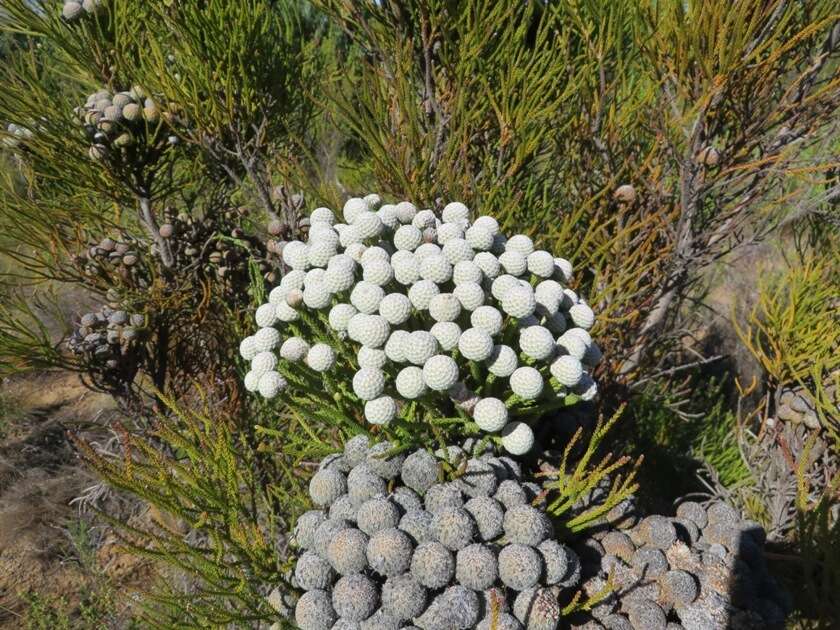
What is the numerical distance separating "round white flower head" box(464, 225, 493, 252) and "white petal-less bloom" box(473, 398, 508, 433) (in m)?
0.34

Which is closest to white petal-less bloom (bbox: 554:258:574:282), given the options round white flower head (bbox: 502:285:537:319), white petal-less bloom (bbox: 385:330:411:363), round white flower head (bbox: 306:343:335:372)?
round white flower head (bbox: 502:285:537:319)

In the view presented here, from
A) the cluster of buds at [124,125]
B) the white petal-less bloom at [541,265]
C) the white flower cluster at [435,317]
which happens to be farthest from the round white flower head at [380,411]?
Answer: the cluster of buds at [124,125]

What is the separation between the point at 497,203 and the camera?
5.45 feet

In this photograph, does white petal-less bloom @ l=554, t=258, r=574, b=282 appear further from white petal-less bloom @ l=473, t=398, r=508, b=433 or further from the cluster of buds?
the cluster of buds

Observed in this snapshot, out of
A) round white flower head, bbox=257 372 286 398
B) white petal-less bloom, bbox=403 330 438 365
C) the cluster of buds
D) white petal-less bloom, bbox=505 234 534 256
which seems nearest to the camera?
white petal-less bloom, bbox=403 330 438 365

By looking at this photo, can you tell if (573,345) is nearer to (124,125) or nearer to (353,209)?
(353,209)

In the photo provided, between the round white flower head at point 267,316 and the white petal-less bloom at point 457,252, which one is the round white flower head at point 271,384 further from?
the white petal-less bloom at point 457,252

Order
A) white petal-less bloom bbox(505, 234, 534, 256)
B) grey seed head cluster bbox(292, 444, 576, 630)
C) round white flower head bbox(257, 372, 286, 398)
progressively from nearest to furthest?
grey seed head cluster bbox(292, 444, 576, 630)
round white flower head bbox(257, 372, 286, 398)
white petal-less bloom bbox(505, 234, 534, 256)

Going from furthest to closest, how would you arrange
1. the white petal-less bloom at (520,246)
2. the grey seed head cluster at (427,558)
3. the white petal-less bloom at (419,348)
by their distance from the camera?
1. the white petal-less bloom at (520,246)
2. the white petal-less bloom at (419,348)
3. the grey seed head cluster at (427,558)

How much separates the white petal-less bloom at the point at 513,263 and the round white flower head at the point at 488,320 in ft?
0.58

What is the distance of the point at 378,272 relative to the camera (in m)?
0.97

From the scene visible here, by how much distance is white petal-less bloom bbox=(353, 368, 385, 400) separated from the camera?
91 centimetres

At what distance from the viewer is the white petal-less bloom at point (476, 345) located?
873mm

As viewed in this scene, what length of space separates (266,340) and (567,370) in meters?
0.60
